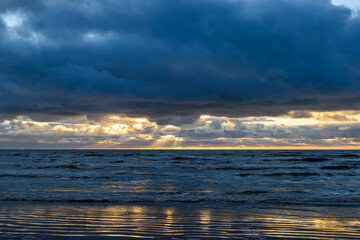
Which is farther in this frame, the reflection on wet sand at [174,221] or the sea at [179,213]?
the sea at [179,213]

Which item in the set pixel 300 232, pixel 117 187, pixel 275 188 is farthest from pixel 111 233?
pixel 275 188

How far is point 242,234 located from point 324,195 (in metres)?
11.5

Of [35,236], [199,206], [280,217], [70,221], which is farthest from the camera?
[199,206]

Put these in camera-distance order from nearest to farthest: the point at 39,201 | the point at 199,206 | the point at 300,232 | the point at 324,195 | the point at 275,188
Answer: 1. the point at 300,232
2. the point at 199,206
3. the point at 39,201
4. the point at 324,195
5. the point at 275,188

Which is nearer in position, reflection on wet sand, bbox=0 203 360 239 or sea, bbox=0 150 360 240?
reflection on wet sand, bbox=0 203 360 239

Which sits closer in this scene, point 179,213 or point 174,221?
point 174,221

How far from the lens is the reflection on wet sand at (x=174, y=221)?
1030 centimetres

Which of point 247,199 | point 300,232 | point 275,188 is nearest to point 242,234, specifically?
point 300,232

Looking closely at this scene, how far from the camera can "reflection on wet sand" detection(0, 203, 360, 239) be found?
406 inches

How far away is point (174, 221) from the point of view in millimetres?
12242

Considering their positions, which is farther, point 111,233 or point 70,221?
point 70,221

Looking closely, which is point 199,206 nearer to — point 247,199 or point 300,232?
point 247,199

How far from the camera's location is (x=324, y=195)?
19.6 m

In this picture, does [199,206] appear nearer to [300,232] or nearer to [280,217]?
[280,217]
